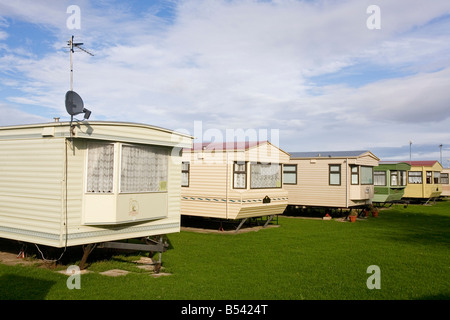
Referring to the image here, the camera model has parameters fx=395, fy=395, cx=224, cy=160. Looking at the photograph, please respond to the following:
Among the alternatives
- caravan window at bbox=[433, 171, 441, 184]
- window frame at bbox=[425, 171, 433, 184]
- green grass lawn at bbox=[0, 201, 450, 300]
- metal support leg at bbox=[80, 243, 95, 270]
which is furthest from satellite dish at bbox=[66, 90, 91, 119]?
caravan window at bbox=[433, 171, 441, 184]

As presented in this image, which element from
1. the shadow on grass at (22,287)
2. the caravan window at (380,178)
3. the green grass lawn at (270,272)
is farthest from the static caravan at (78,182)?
the caravan window at (380,178)

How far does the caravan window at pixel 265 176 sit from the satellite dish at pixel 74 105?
8.36 meters

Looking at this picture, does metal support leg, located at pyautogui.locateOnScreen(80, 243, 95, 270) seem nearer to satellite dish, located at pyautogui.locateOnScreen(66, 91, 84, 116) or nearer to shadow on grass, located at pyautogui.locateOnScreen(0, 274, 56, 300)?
shadow on grass, located at pyautogui.locateOnScreen(0, 274, 56, 300)

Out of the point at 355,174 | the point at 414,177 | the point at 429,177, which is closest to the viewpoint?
the point at 355,174

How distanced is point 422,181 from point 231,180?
2178cm

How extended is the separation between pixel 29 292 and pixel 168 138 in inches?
186

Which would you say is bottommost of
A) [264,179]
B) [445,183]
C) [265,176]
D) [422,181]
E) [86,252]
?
[86,252]

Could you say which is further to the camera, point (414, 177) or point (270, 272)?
point (414, 177)

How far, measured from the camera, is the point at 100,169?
8.82 meters

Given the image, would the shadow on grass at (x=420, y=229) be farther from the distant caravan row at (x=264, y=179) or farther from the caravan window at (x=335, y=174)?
the caravan window at (x=335, y=174)

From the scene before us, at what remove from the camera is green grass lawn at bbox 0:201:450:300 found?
23.7ft

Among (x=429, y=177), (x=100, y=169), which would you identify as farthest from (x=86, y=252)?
(x=429, y=177)

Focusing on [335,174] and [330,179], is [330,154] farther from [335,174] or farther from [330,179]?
[330,179]
